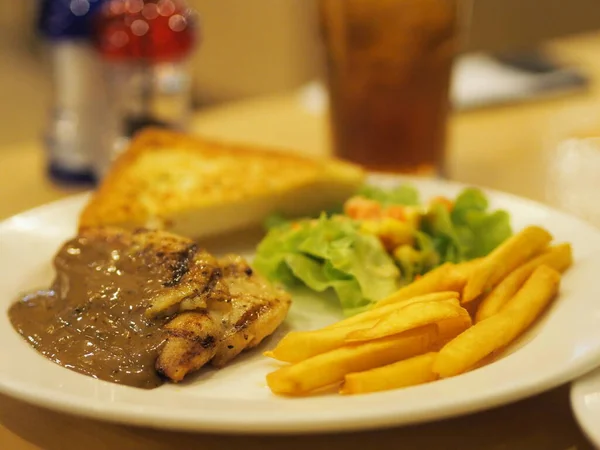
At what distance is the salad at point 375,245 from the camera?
1.74m

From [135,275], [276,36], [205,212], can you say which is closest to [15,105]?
[276,36]

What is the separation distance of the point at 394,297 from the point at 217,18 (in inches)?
211

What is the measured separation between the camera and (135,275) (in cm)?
151

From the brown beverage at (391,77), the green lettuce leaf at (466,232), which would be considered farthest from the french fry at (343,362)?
the brown beverage at (391,77)

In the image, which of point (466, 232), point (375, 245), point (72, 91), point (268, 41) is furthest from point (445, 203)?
point (268, 41)

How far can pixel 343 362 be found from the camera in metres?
1.28

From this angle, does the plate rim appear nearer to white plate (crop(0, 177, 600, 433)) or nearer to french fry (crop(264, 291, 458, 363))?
white plate (crop(0, 177, 600, 433))

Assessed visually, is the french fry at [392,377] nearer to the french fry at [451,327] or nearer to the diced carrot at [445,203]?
the french fry at [451,327]

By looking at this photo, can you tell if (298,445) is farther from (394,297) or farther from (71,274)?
(71,274)

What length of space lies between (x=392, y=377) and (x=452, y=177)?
1725 mm

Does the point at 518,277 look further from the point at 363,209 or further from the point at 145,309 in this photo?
the point at 145,309

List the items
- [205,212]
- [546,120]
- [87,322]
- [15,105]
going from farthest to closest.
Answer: [15,105], [546,120], [205,212], [87,322]

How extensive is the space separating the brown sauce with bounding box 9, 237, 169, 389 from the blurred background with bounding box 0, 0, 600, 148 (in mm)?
4336

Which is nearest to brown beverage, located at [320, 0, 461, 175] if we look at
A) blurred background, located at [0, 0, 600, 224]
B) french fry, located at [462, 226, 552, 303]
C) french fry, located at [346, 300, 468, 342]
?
blurred background, located at [0, 0, 600, 224]
